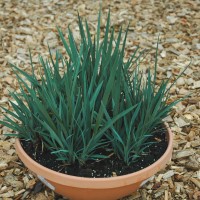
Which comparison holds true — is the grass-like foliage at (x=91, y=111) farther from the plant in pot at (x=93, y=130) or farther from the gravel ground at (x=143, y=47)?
the gravel ground at (x=143, y=47)

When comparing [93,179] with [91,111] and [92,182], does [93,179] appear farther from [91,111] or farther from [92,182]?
[91,111]

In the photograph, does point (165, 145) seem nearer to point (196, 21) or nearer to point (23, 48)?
point (23, 48)

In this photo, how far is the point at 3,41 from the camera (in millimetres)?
2889

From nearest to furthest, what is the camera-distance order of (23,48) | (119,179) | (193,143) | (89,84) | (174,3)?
(119,179) < (89,84) < (193,143) < (23,48) < (174,3)

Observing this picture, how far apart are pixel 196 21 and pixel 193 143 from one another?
1384 mm

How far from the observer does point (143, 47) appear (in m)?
2.85

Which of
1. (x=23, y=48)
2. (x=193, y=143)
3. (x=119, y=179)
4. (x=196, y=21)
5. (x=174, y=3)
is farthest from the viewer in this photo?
(x=174, y=3)

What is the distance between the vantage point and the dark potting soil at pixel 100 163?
4.78 feet

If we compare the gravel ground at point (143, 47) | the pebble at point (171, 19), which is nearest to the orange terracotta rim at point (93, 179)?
the gravel ground at point (143, 47)

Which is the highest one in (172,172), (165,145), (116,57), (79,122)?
(116,57)

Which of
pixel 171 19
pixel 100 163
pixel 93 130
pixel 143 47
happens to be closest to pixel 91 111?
pixel 93 130

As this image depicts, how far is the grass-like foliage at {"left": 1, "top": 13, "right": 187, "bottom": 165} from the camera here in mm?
1376

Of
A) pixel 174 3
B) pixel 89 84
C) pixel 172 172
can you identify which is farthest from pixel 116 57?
pixel 174 3

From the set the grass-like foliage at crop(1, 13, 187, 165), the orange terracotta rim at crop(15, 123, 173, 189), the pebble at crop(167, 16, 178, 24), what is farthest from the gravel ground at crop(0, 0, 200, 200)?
the orange terracotta rim at crop(15, 123, 173, 189)
